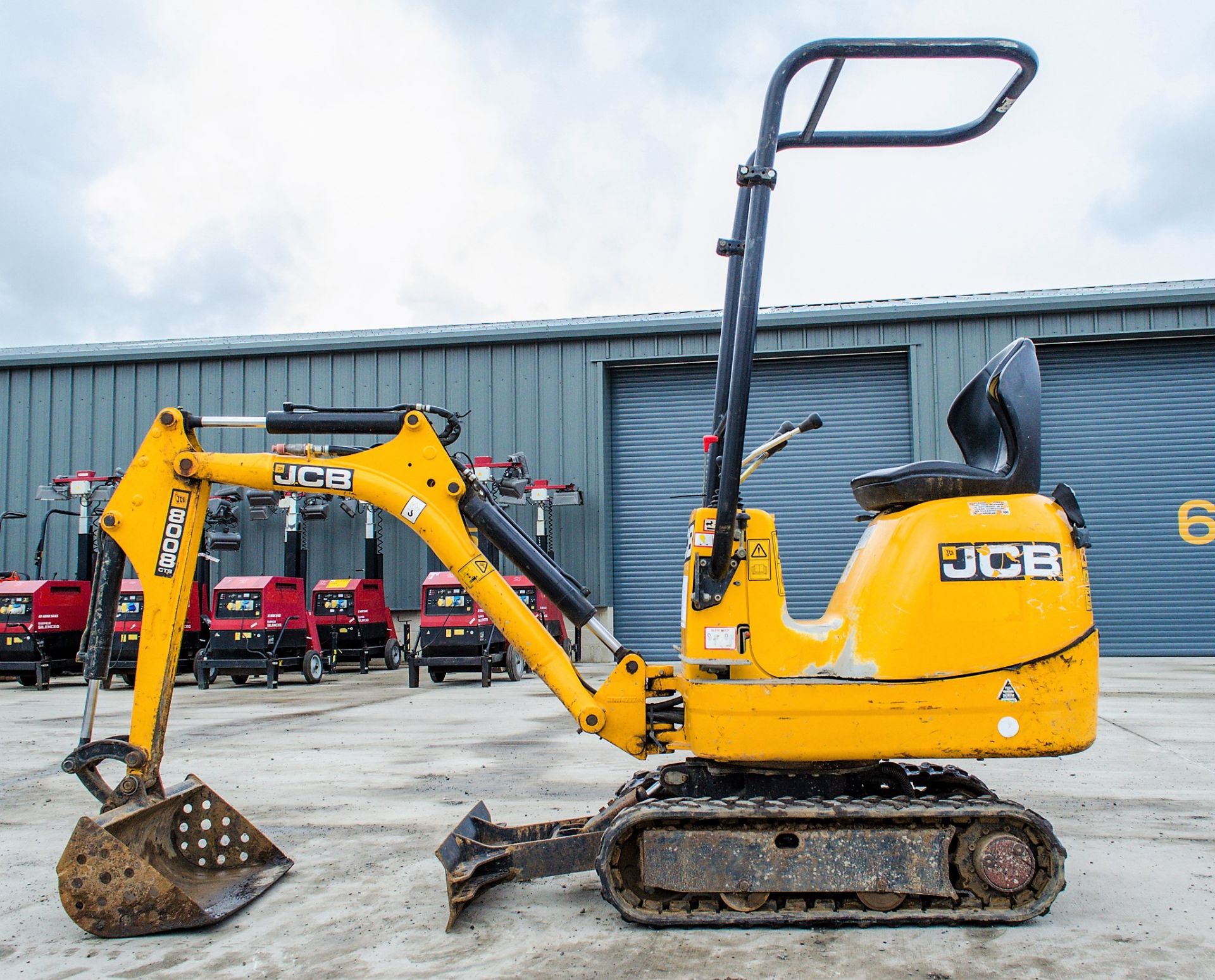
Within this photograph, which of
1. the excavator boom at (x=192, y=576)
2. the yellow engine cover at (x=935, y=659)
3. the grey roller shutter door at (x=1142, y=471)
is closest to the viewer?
the yellow engine cover at (x=935, y=659)

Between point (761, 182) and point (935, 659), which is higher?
point (761, 182)

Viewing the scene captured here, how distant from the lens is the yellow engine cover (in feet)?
11.8

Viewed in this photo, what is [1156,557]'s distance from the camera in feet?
55.4

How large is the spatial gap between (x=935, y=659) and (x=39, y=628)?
13.9 metres

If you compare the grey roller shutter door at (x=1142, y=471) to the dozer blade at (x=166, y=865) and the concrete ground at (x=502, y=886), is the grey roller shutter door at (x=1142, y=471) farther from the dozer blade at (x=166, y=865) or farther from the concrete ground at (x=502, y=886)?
the dozer blade at (x=166, y=865)

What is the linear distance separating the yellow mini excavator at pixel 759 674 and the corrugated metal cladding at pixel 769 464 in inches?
528

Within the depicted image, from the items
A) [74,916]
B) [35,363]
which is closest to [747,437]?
Result: [35,363]

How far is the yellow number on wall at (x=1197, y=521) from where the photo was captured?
1686 centimetres

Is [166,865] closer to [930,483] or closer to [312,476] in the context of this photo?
[312,476]

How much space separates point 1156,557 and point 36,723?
55.4 ft

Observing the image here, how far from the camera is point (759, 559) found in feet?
12.4

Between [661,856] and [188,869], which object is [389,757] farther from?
[661,856]

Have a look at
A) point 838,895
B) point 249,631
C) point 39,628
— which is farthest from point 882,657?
point 39,628

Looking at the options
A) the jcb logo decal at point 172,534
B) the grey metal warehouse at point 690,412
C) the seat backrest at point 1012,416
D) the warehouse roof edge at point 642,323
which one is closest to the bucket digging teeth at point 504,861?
the jcb logo decal at point 172,534
